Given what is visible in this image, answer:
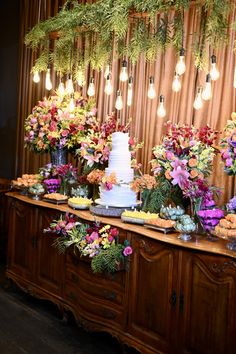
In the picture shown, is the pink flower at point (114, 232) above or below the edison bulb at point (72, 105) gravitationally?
below

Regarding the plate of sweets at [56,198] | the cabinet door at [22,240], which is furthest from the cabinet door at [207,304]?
the cabinet door at [22,240]

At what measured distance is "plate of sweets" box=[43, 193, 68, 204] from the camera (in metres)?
4.05

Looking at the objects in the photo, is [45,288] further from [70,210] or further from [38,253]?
[70,210]

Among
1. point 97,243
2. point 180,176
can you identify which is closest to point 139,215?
point 97,243

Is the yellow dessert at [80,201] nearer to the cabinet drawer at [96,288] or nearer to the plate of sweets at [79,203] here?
the plate of sweets at [79,203]

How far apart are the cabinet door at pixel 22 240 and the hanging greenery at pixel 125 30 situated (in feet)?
4.32

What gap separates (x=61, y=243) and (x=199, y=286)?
4.47ft

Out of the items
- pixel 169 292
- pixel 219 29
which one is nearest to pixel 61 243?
pixel 169 292

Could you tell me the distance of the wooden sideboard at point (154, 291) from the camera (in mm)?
2654

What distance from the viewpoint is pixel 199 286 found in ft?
9.04

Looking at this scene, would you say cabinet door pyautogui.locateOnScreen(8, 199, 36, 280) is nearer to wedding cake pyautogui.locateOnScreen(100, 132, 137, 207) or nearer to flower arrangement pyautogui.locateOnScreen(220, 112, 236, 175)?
wedding cake pyautogui.locateOnScreen(100, 132, 137, 207)

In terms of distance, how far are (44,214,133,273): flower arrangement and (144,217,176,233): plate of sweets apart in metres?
0.23

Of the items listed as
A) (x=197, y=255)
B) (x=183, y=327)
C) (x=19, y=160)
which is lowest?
(x=183, y=327)

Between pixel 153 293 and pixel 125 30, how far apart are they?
188cm
